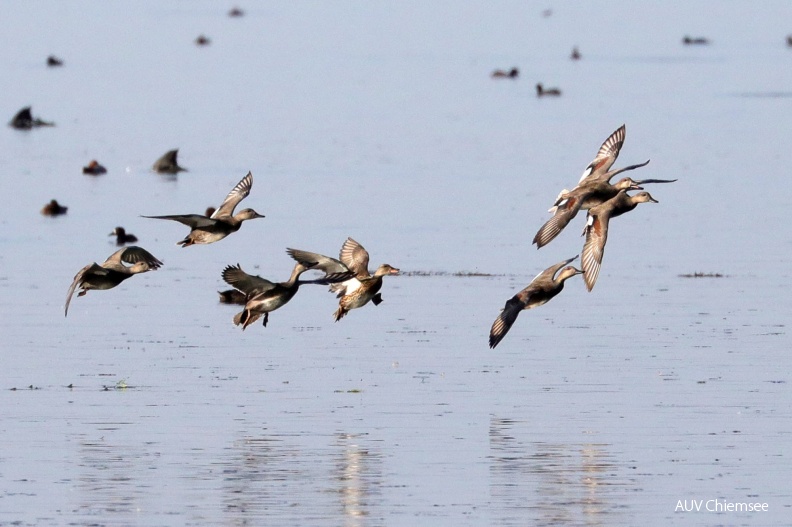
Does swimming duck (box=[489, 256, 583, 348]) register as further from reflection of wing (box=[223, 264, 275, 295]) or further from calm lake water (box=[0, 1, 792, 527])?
reflection of wing (box=[223, 264, 275, 295])

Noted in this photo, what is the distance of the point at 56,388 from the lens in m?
17.0

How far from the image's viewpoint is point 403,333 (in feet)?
65.8

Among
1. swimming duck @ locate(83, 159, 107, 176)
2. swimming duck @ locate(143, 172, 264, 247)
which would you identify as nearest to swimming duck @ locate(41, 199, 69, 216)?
swimming duck @ locate(83, 159, 107, 176)

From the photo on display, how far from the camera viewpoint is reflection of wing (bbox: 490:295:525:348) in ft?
45.8

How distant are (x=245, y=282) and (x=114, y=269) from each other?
103 cm

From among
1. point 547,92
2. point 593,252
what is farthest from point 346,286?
point 547,92

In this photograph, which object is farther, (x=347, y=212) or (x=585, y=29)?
(x=585, y=29)

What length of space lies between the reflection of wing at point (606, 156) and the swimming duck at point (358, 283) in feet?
6.79

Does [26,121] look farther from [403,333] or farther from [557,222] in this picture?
[557,222]

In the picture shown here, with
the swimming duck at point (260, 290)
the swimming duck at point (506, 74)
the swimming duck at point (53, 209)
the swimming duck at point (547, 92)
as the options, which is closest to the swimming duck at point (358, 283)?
the swimming duck at point (260, 290)

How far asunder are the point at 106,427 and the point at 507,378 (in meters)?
4.11

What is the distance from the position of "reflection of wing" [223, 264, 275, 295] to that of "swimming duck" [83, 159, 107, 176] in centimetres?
2175

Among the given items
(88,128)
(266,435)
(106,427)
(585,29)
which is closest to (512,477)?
(266,435)

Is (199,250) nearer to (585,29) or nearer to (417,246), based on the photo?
(417,246)
